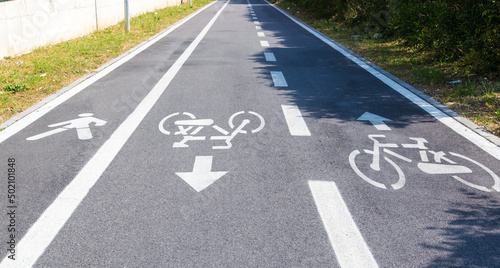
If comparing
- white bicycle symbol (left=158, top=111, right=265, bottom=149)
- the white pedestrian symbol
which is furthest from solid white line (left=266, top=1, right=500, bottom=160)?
the white pedestrian symbol

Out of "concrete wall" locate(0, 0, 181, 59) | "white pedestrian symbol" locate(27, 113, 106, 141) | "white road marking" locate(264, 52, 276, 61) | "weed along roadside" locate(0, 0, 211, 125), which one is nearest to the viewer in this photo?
"white pedestrian symbol" locate(27, 113, 106, 141)

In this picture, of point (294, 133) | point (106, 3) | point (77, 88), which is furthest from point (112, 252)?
point (106, 3)

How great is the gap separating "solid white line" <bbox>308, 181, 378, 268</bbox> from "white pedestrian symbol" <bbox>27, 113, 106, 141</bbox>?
3184mm

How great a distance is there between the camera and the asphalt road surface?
11.3ft

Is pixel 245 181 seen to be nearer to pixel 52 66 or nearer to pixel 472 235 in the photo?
pixel 472 235

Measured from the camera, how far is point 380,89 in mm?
8867

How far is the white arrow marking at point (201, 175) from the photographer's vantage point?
15.0 feet

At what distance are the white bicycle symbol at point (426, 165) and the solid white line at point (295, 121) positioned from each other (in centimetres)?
95

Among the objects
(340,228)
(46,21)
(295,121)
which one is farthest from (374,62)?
(46,21)

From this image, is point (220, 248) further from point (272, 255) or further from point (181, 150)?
point (181, 150)

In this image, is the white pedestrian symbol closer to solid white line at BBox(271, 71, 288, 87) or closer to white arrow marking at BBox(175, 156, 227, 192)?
white arrow marking at BBox(175, 156, 227, 192)

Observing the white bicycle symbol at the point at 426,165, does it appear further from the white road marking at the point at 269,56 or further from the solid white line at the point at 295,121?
the white road marking at the point at 269,56

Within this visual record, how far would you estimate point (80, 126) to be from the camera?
6.39m

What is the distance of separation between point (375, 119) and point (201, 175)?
322 centimetres
